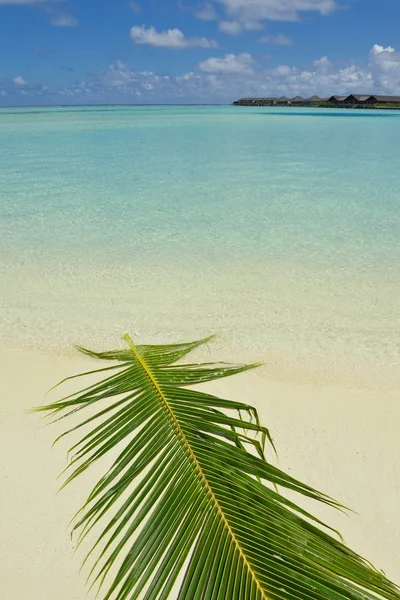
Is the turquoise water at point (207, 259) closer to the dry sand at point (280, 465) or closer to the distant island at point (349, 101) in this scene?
the dry sand at point (280, 465)

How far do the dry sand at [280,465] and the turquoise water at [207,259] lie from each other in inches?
34.0

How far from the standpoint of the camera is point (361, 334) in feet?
17.0

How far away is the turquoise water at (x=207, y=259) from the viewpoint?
17.6 feet

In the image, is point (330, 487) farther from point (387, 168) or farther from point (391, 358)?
point (387, 168)

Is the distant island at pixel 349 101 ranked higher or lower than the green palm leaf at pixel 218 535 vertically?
higher

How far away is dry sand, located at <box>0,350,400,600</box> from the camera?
255 centimetres

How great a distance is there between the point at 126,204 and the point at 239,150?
13.1 metres

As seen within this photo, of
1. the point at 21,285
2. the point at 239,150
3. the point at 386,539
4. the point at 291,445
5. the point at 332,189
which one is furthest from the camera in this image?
the point at 239,150

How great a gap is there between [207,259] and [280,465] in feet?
15.0

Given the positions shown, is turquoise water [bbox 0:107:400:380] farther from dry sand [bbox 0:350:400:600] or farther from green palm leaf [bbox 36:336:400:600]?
green palm leaf [bbox 36:336:400:600]

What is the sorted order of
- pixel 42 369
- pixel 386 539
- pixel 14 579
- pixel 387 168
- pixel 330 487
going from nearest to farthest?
pixel 14 579 → pixel 386 539 → pixel 330 487 → pixel 42 369 → pixel 387 168

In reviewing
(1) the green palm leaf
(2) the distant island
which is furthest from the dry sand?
(2) the distant island

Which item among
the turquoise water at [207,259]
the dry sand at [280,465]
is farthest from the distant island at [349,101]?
the dry sand at [280,465]

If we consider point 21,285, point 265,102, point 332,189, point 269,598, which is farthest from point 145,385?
point 265,102
